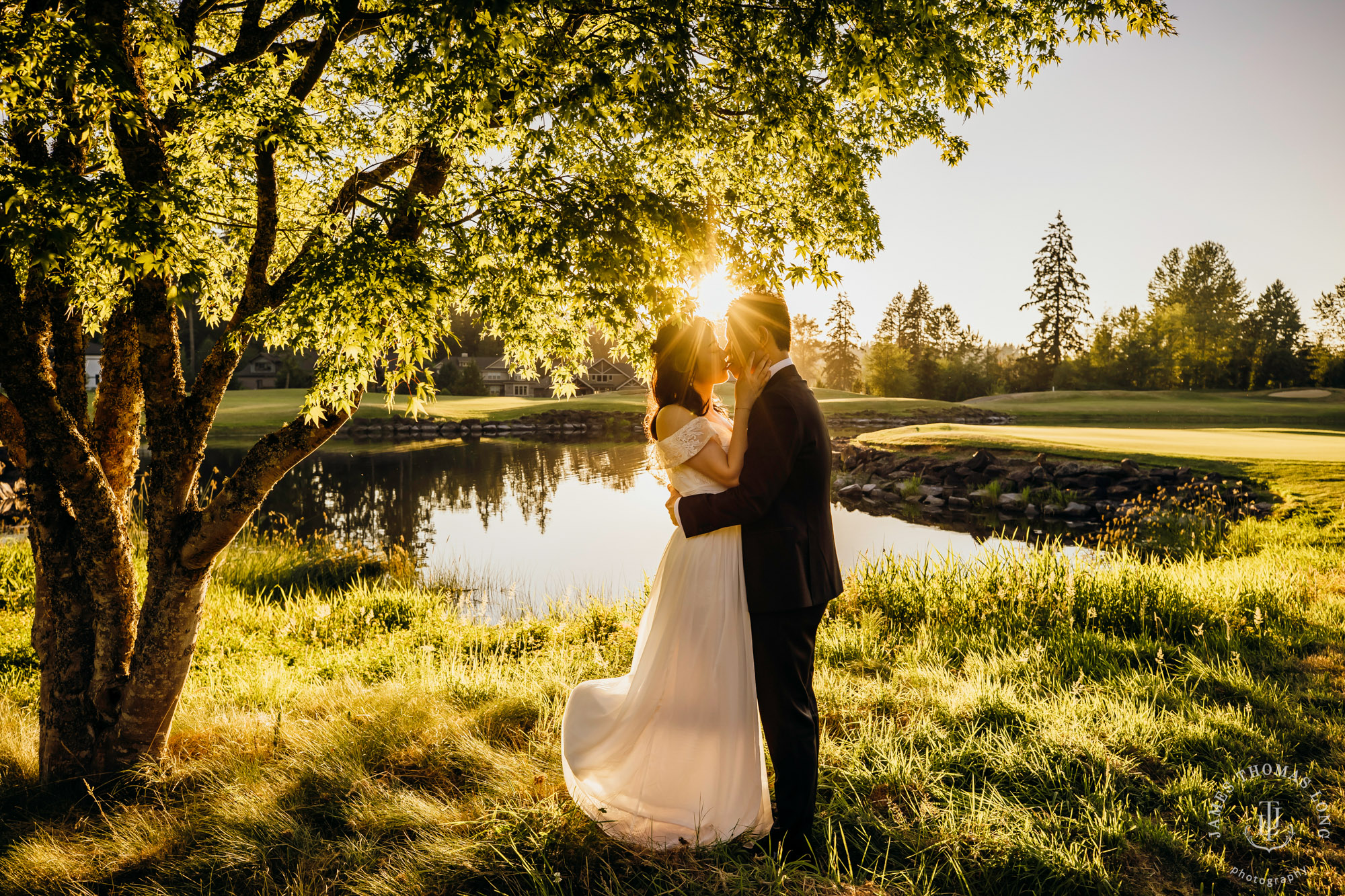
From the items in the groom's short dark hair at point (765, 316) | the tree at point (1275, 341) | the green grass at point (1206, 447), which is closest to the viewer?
the groom's short dark hair at point (765, 316)

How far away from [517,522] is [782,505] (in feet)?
52.1

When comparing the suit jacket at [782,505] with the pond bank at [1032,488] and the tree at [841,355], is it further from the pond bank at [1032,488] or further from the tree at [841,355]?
the tree at [841,355]

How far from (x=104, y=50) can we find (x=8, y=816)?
167 inches

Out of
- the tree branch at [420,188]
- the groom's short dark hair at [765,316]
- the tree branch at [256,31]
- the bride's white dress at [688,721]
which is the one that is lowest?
the bride's white dress at [688,721]

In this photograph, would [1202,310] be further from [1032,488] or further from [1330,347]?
[1032,488]

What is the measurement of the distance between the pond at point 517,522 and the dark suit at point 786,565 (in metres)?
3.51

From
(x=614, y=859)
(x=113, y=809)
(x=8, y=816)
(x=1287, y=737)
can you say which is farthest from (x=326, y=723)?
(x=1287, y=737)

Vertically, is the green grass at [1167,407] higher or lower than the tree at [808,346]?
lower

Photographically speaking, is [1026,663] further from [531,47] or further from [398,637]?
[398,637]

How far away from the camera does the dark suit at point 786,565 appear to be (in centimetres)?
323

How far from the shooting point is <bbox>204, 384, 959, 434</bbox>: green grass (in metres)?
45.5

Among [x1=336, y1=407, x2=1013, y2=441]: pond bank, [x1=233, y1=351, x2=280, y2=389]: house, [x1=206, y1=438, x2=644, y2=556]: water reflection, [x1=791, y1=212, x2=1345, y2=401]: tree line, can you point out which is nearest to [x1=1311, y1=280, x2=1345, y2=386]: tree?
[x1=791, y1=212, x2=1345, y2=401]: tree line

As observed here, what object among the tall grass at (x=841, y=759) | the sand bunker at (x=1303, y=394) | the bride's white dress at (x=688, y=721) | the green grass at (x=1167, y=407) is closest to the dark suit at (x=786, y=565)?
the bride's white dress at (x=688, y=721)

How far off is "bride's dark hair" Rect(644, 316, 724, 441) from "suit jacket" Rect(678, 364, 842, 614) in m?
0.42
